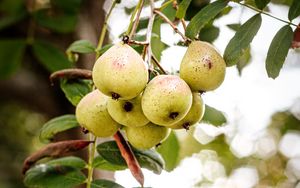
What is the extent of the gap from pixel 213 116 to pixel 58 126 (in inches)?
18.8

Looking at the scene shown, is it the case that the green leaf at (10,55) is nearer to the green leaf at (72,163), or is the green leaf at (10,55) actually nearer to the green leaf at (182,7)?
the green leaf at (72,163)

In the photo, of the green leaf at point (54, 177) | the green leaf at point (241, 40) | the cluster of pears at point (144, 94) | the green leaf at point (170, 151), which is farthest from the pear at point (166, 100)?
the green leaf at point (170, 151)

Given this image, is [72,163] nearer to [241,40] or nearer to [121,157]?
[121,157]

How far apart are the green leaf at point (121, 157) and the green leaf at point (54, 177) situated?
0.10 m

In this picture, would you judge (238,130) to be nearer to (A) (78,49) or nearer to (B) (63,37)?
(B) (63,37)

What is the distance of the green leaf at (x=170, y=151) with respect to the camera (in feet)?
5.22

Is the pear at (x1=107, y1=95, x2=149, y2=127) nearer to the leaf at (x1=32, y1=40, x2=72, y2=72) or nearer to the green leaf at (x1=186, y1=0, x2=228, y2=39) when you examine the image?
the green leaf at (x1=186, y1=0, x2=228, y2=39)

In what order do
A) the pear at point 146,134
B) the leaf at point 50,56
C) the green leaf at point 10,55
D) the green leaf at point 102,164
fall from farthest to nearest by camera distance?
1. the green leaf at point 10,55
2. the leaf at point 50,56
3. the green leaf at point 102,164
4. the pear at point 146,134

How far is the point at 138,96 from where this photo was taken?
3.55 feet

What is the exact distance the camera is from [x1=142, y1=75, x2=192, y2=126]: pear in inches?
39.6

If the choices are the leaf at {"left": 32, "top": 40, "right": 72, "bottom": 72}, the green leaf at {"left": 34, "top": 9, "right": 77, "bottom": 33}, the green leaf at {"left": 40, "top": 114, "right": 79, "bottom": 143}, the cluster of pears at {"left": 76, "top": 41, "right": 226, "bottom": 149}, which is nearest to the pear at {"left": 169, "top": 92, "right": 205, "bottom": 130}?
the cluster of pears at {"left": 76, "top": 41, "right": 226, "bottom": 149}

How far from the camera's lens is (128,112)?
41.8 inches

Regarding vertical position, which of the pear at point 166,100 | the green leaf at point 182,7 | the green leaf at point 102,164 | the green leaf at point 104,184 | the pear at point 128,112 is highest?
the green leaf at point 182,7

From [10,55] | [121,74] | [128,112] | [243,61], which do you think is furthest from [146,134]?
[10,55]
